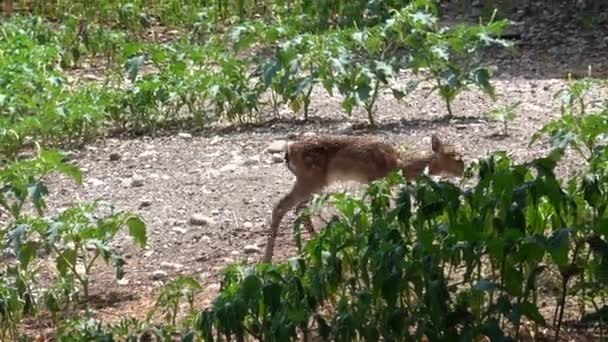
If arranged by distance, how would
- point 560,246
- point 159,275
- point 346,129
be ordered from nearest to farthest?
point 560,246 < point 159,275 < point 346,129

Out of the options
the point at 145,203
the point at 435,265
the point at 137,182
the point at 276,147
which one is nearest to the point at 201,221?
the point at 145,203

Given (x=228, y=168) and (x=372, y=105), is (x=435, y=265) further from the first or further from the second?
(x=372, y=105)

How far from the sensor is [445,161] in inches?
307

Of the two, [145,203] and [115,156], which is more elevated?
[115,156]

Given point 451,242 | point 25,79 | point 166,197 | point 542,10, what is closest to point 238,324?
point 451,242

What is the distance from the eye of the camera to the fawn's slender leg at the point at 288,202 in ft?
23.0

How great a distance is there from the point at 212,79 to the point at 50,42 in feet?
7.94

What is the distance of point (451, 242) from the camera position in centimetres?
500

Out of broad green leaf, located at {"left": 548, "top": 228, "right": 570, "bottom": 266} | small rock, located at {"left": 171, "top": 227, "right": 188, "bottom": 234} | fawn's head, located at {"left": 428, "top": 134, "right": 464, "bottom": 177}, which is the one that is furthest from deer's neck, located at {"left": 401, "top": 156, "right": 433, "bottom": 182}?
broad green leaf, located at {"left": 548, "top": 228, "right": 570, "bottom": 266}

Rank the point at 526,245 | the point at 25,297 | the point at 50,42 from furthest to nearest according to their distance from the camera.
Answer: the point at 50,42 → the point at 25,297 → the point at 526,245

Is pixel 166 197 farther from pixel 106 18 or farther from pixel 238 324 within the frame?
pixel 106 18

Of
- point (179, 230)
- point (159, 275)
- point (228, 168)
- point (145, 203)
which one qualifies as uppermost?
point (228, 168)

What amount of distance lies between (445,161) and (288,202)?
0.98m

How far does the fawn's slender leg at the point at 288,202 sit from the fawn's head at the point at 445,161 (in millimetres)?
696
